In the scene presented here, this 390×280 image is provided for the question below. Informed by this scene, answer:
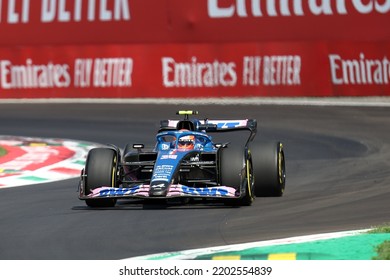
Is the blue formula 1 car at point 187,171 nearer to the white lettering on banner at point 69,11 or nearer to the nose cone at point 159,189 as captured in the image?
the nose cone at point 159,189

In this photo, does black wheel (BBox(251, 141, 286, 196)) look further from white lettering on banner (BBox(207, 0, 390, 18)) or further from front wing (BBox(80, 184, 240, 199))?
white lettering on banner (BBox(207, 0, 390, 18))

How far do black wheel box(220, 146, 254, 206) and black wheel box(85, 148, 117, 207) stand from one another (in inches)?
50.2

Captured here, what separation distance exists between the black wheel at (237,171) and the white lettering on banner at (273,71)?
15181mm

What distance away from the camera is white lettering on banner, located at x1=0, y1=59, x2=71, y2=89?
30141 mm

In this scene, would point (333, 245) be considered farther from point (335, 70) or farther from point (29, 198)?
point (335, 70)

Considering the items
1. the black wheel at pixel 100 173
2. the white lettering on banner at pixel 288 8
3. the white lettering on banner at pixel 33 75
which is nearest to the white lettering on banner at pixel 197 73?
the white lettering on banner at pixel 288 8

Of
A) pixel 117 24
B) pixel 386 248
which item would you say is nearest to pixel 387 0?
pixel 117 24

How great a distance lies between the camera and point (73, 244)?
11.0m

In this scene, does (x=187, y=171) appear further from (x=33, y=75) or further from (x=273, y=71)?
(x=33, y=75)

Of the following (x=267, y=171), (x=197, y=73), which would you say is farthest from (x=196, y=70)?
(x=267, y=171)

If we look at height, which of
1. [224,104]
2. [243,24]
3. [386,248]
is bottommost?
[386,248]

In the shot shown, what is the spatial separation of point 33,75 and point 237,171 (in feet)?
57.2

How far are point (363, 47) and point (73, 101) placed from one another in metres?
7.34

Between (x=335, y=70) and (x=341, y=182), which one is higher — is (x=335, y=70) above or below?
above
